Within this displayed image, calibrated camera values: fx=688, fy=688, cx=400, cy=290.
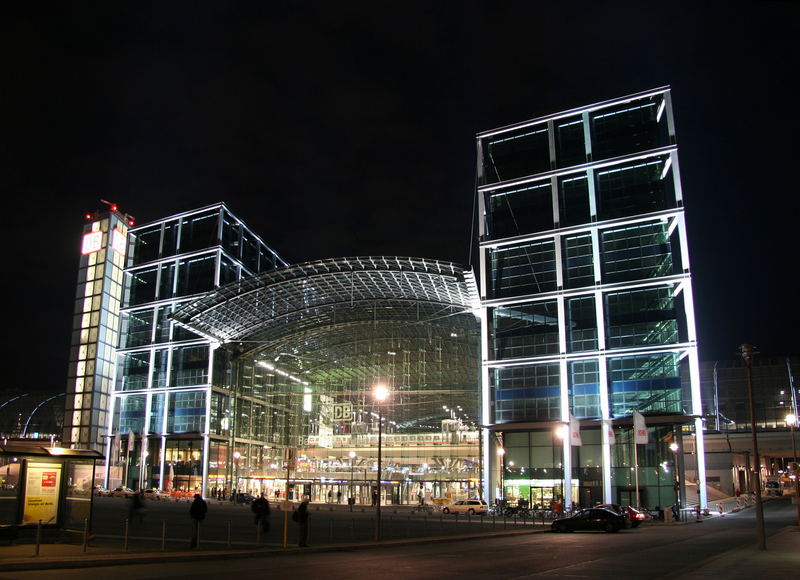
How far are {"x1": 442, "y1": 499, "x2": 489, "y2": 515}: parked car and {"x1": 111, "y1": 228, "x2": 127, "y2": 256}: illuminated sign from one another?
68.2 meters

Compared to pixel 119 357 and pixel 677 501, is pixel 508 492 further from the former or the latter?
pixel 119 357

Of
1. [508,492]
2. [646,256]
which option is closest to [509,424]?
[508,492]

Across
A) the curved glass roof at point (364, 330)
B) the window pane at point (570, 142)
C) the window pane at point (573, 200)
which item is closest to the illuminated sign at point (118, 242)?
the curved glass roof at point (364, 330)

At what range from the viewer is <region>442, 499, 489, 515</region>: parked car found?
57.0 metres

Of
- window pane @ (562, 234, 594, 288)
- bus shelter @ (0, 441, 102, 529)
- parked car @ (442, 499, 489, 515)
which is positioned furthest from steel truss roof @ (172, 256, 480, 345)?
bus shelter @ (0, 441, 102, 529)

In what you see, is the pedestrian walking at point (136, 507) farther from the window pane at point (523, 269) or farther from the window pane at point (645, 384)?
the window pane at point (523, 269)

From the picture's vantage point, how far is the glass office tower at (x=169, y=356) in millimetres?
86188

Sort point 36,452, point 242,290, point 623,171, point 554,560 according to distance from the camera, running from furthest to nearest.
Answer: point 242,290 → point 623,171 → point 36,452 → point 554,560

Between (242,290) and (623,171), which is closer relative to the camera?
(623,171)

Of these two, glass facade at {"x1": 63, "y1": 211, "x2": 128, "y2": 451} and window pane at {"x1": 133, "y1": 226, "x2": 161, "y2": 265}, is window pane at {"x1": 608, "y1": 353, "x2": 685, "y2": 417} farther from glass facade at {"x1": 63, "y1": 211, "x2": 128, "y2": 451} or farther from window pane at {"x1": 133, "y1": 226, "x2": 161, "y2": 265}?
glass facade at {"x1": 63, "y1": 211, "x2": 128, "y2": 451}

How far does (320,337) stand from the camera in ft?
283

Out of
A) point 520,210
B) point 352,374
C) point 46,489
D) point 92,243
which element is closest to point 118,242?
point 92,243

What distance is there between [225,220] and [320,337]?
73.7 ft

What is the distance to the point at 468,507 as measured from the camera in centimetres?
5675
